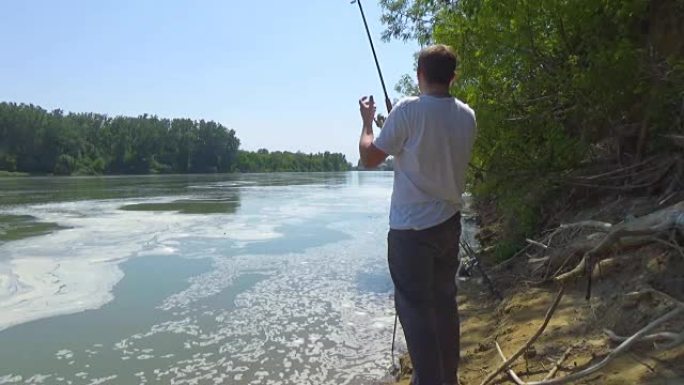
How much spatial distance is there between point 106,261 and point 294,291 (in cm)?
478

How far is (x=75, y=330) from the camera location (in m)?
7.03

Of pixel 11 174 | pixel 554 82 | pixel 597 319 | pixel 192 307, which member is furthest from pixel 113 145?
pixel 597 319

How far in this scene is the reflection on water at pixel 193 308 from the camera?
5.75m

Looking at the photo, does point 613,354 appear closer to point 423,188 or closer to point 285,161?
point 423,188

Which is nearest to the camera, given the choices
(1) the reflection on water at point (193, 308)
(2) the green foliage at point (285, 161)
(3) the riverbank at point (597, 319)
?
(3) the riverbank at point (597, 319)

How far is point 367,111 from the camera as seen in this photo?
10.8ft

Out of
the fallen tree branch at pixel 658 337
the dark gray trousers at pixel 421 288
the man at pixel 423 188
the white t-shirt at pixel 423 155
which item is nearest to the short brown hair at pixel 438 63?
the man at pixel 423 188

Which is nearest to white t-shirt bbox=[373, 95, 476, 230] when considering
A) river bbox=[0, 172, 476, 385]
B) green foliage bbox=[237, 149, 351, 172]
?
river bbox=[0, 172, 476, 385]

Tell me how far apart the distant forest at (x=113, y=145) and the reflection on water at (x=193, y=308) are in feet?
282

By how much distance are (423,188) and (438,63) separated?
2.24ft

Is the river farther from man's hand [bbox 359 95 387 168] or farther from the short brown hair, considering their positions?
the short brown hair

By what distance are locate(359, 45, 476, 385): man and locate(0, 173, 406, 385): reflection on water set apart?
99.6 inches

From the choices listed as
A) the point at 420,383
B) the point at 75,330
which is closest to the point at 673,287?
the point at 420,383

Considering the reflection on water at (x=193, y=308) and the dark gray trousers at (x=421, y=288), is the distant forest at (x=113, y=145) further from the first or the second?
the dark gray trousers at (x=421, y=288)
